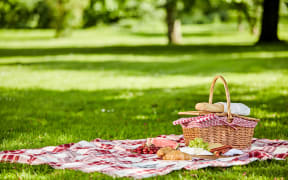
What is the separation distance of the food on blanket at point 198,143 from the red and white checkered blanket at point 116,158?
26cm

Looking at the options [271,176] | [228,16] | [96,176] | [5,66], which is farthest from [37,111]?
[228,16]

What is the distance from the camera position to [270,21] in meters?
23.7

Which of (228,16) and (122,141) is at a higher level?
(228,16)

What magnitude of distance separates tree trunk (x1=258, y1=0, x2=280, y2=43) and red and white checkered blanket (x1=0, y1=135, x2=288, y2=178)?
1979cm

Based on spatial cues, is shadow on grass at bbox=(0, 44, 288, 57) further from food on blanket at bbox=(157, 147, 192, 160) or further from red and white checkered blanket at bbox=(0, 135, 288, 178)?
food on blanket at bbox=(157, 147, 192, 160)

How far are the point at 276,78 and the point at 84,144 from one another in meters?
8.18

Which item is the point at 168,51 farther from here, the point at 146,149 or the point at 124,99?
the point at 146,149

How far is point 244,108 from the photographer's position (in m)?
5.40

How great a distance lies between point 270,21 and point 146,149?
815 inches

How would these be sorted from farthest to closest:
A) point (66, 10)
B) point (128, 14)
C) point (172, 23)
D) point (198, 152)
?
point (128, 14) → point (66, 10) → point (172, 23) → point (198, 152)

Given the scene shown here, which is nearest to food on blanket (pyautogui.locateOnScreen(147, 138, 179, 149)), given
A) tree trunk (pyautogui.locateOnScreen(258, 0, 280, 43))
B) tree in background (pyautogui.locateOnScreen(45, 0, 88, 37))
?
tree trunk (pyautogui.locateOnScreen(258, 0, 280, 43))

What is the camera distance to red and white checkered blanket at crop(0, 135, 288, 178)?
4.23 meters

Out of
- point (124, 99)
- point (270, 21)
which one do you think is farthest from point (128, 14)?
point (124, 99)

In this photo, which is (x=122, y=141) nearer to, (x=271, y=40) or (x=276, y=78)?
(x=276, y=78)
